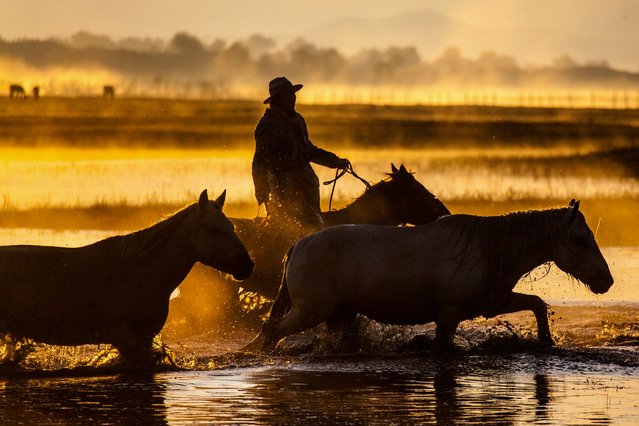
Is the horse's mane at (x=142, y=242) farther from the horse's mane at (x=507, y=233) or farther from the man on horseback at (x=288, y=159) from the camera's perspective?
the man on horseback at (x=288, y=159)

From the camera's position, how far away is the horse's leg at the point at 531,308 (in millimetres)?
14109

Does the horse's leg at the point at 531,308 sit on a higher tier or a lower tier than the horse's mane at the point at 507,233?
lower

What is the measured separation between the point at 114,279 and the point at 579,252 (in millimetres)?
4108

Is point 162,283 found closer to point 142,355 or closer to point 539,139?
point 142,355

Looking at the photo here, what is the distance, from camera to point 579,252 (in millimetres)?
14016

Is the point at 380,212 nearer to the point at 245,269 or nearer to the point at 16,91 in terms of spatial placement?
the point at 245,269

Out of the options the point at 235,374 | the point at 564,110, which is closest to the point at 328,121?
the point at 564,110

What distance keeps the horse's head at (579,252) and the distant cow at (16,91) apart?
59103mm

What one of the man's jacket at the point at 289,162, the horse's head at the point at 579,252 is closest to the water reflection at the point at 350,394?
the horse's head at the point at 579,252

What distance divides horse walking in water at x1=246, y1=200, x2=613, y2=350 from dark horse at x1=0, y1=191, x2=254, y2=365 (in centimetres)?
70

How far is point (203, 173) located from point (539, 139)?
20261 mm

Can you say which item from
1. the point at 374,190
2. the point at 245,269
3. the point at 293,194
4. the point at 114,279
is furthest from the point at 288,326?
the point at 374,190

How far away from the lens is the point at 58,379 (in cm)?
1323

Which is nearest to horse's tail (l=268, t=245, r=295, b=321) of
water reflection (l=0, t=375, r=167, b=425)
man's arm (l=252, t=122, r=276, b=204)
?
water reflection (l=0, t=375, r=167, b=425)
